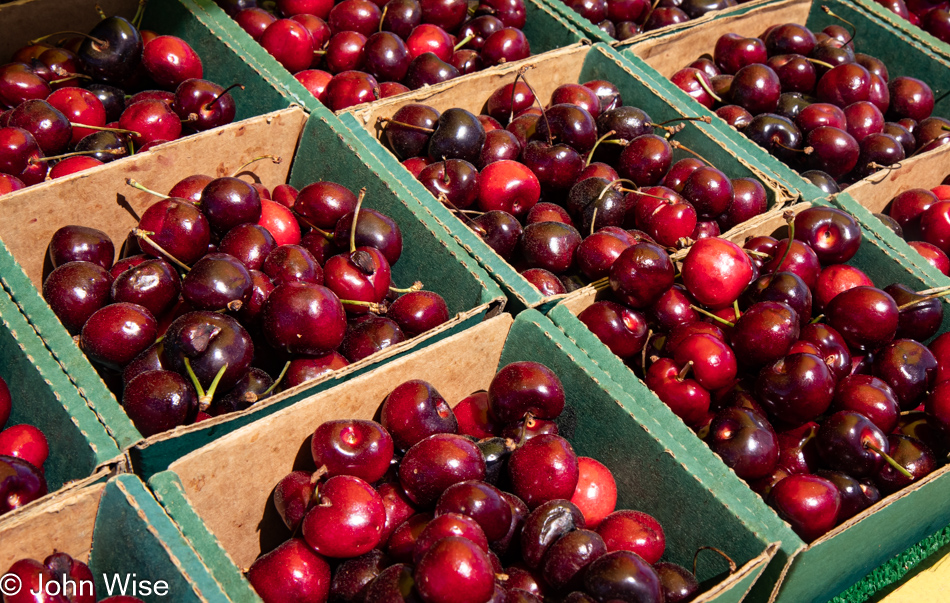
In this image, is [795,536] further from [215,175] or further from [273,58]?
[273,58]

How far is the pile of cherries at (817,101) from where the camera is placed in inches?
114

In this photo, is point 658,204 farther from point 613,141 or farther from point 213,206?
point 213,206

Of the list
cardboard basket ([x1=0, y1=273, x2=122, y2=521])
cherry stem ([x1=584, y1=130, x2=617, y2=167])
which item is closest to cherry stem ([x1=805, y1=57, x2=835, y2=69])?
cherry stem ([x1=584, y1=130, x2=617, y2=167])

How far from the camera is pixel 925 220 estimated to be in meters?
2.76

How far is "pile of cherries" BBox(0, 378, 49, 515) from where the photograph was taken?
1.50m

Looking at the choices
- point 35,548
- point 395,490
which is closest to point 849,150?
point 395,490

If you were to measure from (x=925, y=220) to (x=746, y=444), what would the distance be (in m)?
1.51

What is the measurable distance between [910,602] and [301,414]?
70.2 inches

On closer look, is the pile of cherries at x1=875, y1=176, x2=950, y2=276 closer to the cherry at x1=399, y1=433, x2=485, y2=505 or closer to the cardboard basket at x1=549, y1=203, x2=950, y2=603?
the cardboard basket at x1=549, y1=203, x2=950, y2=603

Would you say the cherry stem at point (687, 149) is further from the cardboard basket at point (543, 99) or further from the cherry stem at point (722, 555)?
the cherry stem at point (722, 555)

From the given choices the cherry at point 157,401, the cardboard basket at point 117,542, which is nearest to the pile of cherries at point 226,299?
the cherry at point 157,401

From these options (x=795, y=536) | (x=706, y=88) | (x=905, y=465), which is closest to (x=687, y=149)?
(x=706, y=88)

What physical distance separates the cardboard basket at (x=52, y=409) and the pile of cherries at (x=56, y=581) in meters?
0.13

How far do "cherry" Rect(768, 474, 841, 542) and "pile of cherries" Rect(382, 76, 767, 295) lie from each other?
0.78 meters
